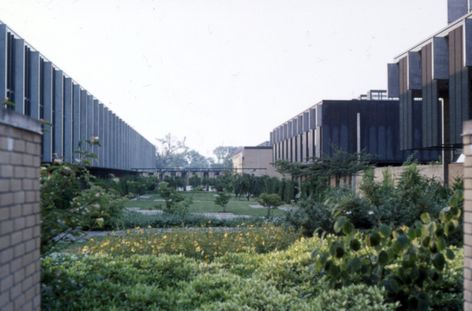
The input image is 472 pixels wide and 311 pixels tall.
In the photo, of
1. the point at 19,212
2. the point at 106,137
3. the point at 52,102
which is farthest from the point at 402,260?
the point at 106,137

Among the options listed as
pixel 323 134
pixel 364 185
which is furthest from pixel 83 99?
pixel 364 185

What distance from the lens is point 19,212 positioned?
3.85 m

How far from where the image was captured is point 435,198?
13.9 m

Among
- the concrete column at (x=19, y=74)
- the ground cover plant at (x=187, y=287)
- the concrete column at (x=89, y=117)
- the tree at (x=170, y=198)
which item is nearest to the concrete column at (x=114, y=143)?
the concrete column at (x=89, y=117)

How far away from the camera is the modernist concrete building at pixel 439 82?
17.6 meters

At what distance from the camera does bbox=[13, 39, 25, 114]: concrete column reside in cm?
2223

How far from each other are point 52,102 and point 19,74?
5887 millimetres

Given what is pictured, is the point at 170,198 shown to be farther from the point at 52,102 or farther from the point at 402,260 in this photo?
the point at 402,260

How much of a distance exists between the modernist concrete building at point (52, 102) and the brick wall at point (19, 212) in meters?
1.97

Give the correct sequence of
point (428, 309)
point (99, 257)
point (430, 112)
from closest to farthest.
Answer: point (428, 309) < point (99, 257) < point (430, 112)

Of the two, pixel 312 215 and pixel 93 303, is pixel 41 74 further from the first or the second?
pixel 93 303

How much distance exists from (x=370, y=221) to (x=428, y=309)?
23.4 ft

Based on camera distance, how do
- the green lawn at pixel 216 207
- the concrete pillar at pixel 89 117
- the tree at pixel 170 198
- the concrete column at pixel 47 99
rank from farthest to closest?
the concrete pillar at pixel 89 117 → the concrete column at pixel 47 99 → the green lawn at pixel 216 207 → the tree at pixel 170 198

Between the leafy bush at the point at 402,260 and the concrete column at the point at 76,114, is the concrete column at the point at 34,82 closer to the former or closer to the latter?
the concrete column at the point at 76,114
